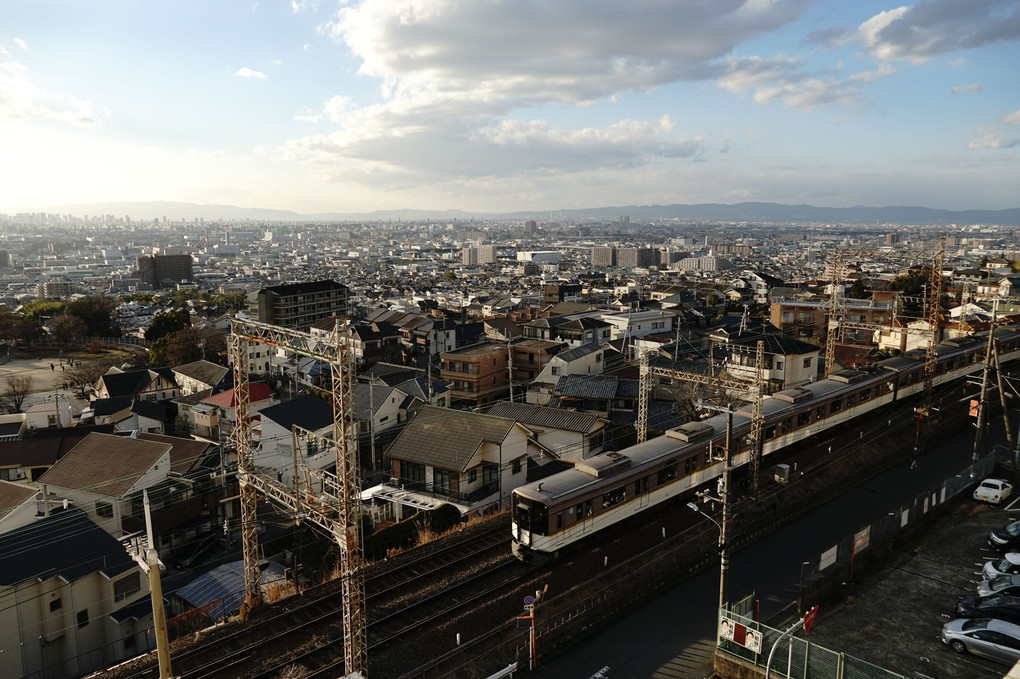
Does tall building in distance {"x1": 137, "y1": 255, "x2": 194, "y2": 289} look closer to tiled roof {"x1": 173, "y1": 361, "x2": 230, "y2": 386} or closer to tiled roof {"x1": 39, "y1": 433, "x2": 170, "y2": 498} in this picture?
tiled roof {"x1": 173, "y1": 361, "x2": 230, "y2": 386}

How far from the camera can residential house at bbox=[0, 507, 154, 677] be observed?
1095 centimetres

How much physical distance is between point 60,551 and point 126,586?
142 centimetres

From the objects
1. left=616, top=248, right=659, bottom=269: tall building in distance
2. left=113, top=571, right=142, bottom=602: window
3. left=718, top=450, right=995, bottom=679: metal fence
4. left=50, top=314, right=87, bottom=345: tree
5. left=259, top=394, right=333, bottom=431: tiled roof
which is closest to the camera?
left=718, top=450, right=995, bottom=679: metal fence

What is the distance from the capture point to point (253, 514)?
402 inches

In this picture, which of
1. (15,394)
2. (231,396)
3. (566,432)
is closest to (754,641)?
(566,432)

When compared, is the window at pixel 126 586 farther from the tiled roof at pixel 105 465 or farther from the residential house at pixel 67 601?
the tiled roof at pixel 105 465

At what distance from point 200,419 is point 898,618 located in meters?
23.3

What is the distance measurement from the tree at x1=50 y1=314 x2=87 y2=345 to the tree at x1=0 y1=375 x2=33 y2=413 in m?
14.1

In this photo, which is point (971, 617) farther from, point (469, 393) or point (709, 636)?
point (469, 393)

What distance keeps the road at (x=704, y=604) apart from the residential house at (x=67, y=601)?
9.03 metres

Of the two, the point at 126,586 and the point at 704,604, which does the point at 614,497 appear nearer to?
the point at 704,604

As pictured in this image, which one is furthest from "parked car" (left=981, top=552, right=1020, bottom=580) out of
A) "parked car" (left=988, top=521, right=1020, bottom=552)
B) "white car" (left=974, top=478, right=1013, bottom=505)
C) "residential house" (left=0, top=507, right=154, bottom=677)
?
"residential house" (left=0, top=507, right=154, bottom=677)

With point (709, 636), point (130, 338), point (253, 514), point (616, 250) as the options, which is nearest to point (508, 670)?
point (709, 636)

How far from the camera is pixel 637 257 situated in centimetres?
12169
